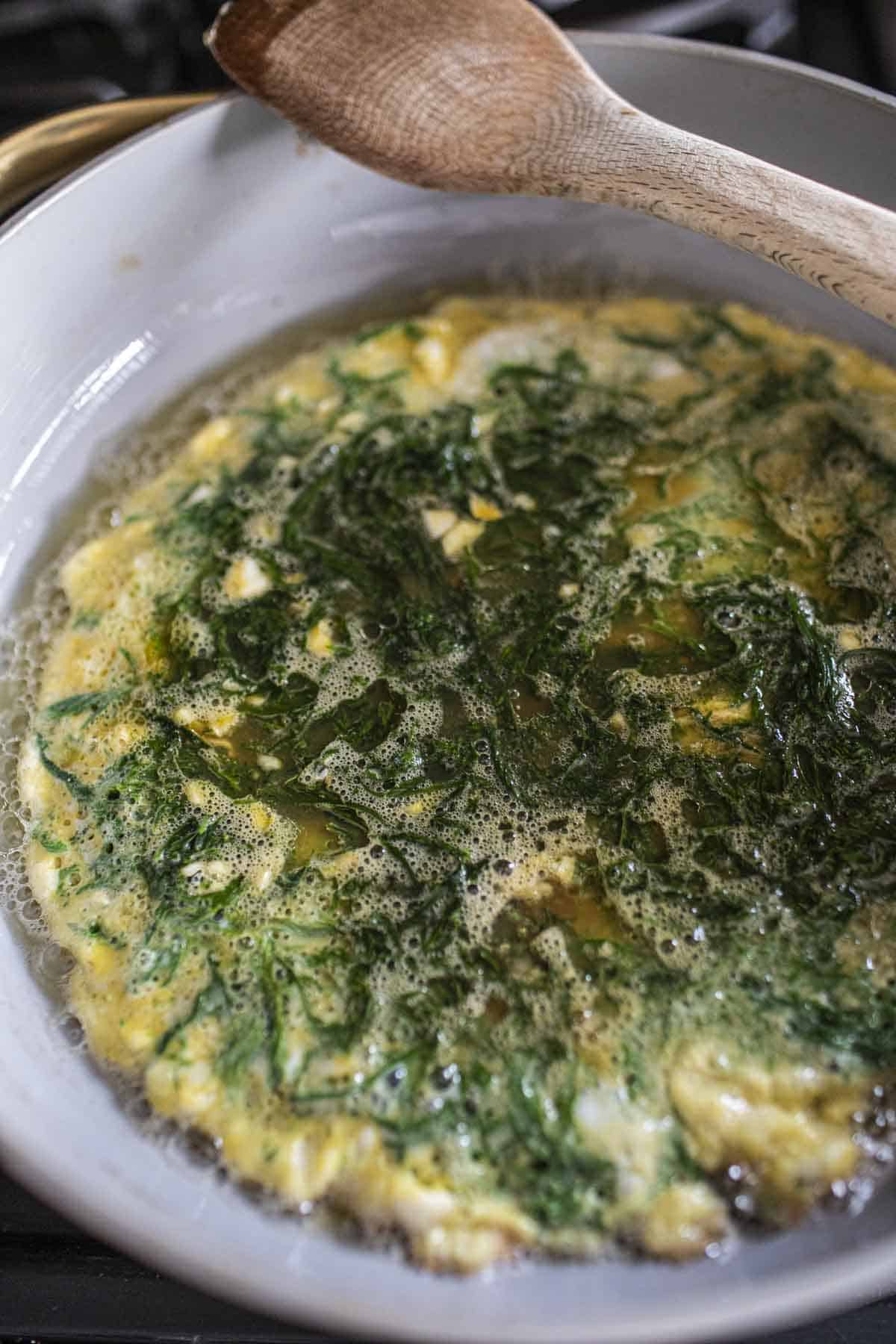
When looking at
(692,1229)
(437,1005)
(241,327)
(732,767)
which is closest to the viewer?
(692,1229)

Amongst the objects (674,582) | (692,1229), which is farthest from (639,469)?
(692,1229)

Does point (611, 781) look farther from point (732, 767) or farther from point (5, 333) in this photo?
point (5, 333)

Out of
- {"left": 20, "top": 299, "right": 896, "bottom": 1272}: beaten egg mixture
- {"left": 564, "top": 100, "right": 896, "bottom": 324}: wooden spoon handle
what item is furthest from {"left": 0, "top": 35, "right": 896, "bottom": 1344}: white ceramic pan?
{"left": 564, "top": 100, "right": 896, "bottom": 324}: wooden spoon handle

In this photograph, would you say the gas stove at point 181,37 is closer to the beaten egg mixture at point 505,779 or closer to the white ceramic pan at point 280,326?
the white ceramic pan at point 280,326

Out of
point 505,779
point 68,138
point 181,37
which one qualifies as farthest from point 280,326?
point 505,779

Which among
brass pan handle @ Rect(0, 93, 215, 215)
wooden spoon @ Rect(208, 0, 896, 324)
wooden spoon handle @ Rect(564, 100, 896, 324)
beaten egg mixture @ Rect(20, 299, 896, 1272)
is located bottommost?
beaten egg mixture @ Rect(20, 299, 896, 1272)

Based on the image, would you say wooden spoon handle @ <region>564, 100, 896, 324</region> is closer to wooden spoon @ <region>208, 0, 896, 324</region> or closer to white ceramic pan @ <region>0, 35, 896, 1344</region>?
wooden spoon @ <region>208, 0, 896, 324</region>

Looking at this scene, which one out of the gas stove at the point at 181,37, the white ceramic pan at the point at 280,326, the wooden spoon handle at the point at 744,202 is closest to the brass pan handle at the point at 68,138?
the white ceramic pan at the point at 280,326
